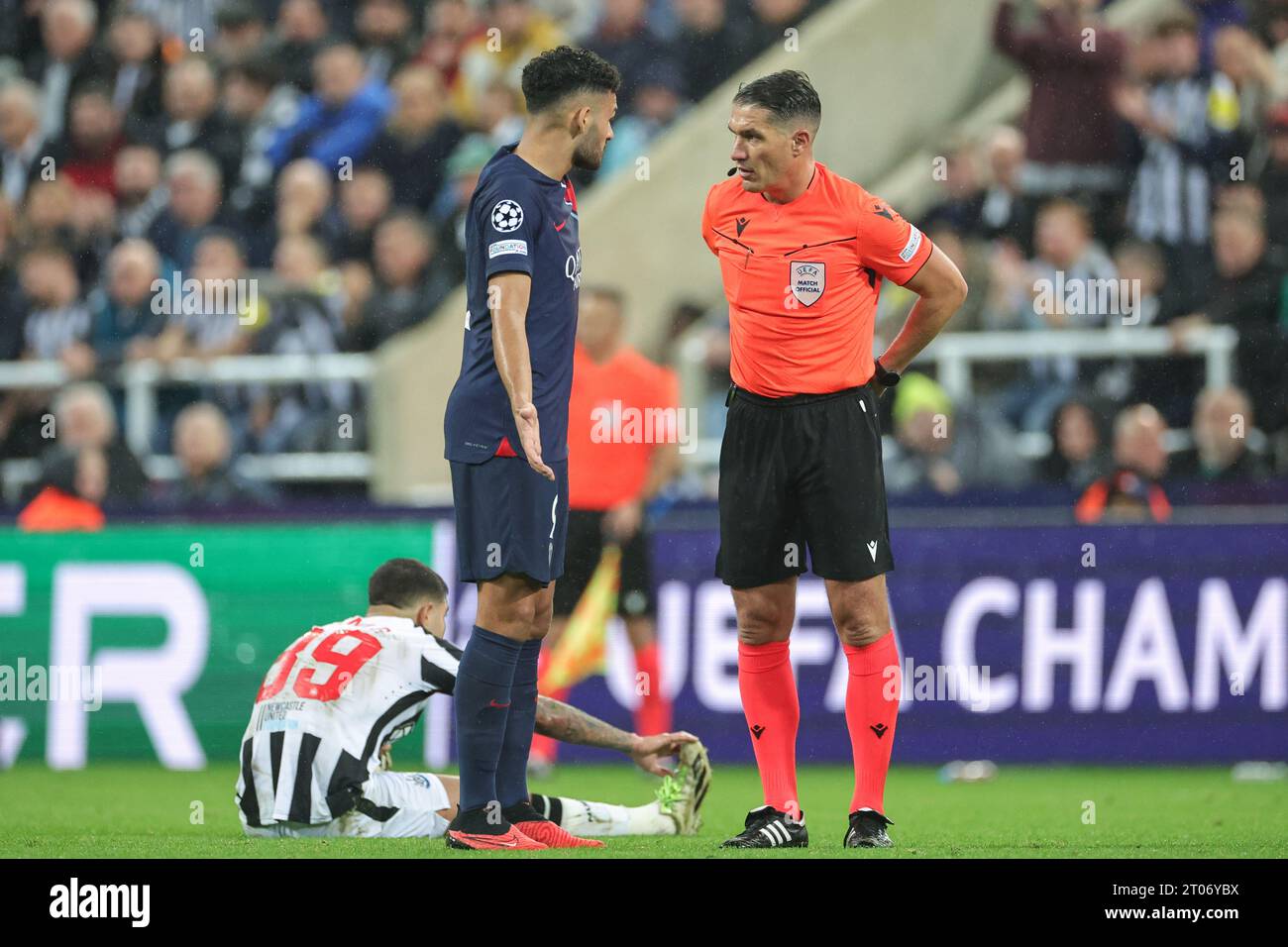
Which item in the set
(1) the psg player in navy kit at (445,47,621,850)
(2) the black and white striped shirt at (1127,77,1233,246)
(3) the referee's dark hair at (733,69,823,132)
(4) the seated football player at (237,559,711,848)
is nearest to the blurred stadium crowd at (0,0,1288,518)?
(2) the black and white striped shirt at (1127,77,1233,246)

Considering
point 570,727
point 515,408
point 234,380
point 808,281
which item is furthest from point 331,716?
point 234,380

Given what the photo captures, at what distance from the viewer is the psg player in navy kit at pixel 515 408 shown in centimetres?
600

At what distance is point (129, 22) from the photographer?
1362 centimetres

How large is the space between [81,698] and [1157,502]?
5.43 metres

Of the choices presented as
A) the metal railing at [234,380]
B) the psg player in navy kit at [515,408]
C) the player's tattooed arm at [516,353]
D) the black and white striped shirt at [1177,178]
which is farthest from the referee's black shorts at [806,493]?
the black and white striped shirt at [1177,178]

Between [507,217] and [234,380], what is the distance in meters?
5.83

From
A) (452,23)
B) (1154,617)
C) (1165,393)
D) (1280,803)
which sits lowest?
(1280,803)

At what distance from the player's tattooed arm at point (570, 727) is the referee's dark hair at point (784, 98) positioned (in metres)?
2.02

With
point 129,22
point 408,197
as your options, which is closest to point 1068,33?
point 408,197

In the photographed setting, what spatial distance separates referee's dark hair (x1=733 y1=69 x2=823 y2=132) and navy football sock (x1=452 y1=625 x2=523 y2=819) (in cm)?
179

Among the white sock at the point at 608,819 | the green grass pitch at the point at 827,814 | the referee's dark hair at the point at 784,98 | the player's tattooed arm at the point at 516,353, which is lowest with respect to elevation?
the green grass pitch at the point at 827,814

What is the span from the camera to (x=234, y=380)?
11516 mm

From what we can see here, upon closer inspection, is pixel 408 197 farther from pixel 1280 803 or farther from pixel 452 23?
pixel 1280 803

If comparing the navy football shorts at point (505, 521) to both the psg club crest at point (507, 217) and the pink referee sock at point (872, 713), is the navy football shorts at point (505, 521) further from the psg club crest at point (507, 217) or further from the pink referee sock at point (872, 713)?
the pink referee sock at point (872, 713)
